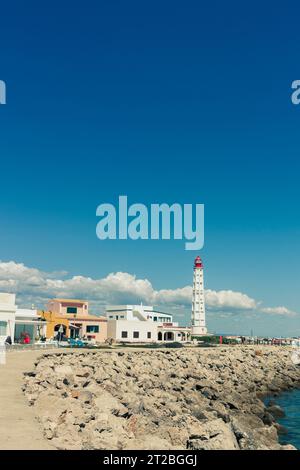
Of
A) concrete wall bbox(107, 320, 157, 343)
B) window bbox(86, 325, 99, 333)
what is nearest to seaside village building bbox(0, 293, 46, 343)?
window bbox(86, 325, 99, 333)

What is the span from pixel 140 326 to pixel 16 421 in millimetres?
61518

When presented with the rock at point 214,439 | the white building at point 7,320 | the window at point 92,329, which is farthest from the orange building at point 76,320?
the rock at point 214,439

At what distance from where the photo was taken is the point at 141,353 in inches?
1811

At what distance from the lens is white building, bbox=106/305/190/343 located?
72250 mm

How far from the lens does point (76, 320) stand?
2682 inches

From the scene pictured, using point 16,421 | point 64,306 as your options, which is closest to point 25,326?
point 64,306

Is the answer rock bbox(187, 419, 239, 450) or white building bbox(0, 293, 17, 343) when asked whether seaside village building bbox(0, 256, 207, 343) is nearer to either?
white building bbox(0, 293, 17, 343)

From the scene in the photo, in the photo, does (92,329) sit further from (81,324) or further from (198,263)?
(198,263)

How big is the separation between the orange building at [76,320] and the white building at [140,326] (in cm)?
216

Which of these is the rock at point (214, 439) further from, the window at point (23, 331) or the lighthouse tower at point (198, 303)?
the lighthouse tower at point (198, 303)

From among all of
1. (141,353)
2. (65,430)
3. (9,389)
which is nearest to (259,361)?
(141,353)

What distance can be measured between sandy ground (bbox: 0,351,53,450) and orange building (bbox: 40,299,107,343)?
139 feet

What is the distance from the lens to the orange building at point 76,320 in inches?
2563
